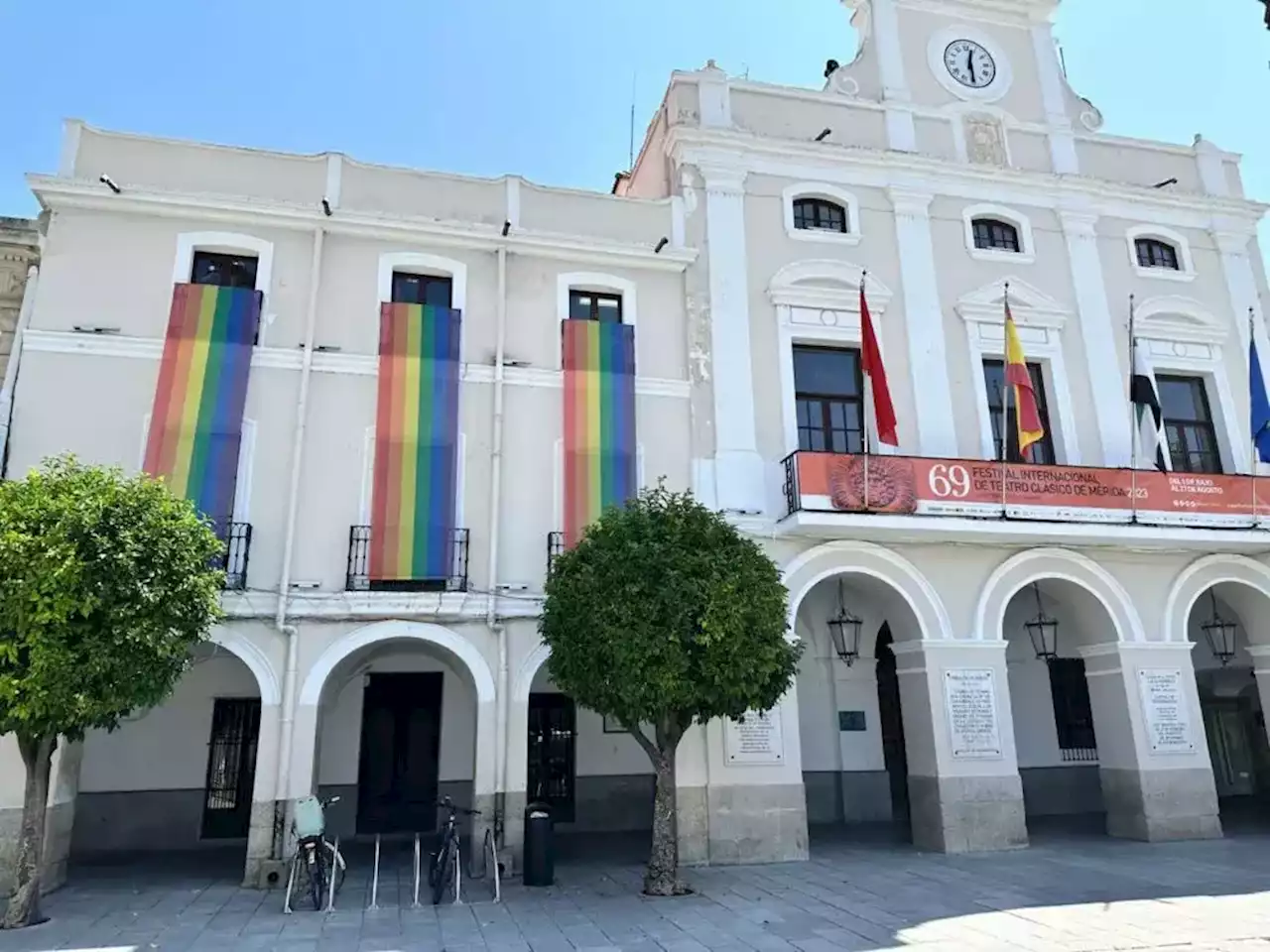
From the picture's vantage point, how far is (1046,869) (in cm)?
1133

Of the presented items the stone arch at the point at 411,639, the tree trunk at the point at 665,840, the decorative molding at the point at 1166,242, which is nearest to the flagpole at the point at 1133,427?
the decorative molding at the point at 1166,242

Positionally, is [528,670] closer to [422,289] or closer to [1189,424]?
[422,289]

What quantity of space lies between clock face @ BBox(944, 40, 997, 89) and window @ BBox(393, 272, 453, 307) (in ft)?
35.1

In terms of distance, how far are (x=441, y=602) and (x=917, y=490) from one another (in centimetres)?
706

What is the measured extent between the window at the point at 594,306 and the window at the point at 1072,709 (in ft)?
34.7

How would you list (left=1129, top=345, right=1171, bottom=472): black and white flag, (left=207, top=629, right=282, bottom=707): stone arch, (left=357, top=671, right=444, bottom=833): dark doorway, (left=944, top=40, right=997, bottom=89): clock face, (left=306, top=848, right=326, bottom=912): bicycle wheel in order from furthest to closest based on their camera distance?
1. (left=944, top=40, right=997, bottom=89): clock face
2. (left=357, top=671, right=444, bottom=833): dark doorway
3. (left=1129, top=345, right=1171, bottom=472): black and white flag
4. (left=207, top=629, right=282, bottom=707): stone arch
5. (left=306, top=848, right=326, bottom=912): bicycle wheel

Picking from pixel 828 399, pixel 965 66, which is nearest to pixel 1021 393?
pixel 828 399

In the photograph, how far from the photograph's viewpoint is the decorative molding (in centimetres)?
1667

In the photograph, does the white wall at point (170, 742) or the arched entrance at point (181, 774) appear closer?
the arched entrance at point (181, 774)

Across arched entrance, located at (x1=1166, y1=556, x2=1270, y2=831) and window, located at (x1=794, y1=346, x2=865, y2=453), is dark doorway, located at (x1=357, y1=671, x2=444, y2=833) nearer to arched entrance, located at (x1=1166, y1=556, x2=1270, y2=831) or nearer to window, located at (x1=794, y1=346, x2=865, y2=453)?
window, located at (x1=794, y1=346, x2=865, y2=453)

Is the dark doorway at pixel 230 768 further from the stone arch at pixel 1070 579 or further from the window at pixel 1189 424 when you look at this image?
the window at pixel 1189 424

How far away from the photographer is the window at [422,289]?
543 inches

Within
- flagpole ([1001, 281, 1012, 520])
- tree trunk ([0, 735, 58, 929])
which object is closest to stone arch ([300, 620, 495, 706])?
tree trunk ([0, 735, 58, 929])

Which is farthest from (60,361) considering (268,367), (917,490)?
(917,490)
